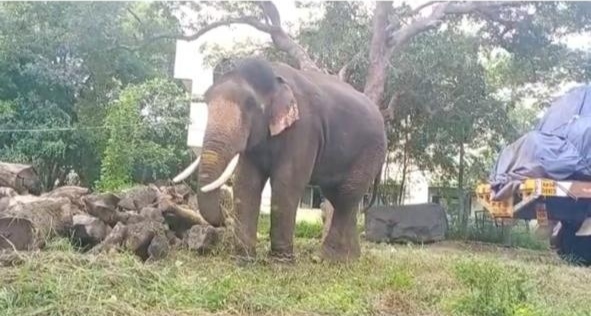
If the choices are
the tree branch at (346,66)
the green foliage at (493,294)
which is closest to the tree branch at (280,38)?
the tree branch at (346,66)

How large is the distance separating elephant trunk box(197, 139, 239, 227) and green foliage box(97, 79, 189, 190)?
6839 mm

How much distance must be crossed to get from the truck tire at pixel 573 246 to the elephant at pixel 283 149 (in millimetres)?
3721

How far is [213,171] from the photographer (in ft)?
19.1

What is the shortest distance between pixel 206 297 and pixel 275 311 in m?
0.42

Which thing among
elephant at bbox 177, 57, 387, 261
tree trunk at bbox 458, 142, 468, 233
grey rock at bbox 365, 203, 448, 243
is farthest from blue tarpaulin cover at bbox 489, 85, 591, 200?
tree trunk at bbox 458, 142, 468, 233

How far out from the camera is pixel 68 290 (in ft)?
13.3

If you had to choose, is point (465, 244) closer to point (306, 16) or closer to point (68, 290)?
point (306, 16)

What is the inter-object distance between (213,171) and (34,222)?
58.5 inches

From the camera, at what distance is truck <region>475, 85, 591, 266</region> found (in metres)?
8.67

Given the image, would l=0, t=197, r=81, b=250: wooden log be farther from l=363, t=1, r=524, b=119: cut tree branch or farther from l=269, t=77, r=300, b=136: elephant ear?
l=363, t=1, r=524, b=119: cut tree branch

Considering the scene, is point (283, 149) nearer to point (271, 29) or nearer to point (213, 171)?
point (213, 171)

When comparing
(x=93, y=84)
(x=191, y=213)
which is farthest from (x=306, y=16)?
(x=191, y=213)

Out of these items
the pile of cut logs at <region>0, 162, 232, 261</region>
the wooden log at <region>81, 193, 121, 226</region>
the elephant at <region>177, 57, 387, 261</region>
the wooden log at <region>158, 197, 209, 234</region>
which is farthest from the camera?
the wooden log at <region>158, 197, 209, 234</region>

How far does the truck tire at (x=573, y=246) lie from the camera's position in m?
9.97
